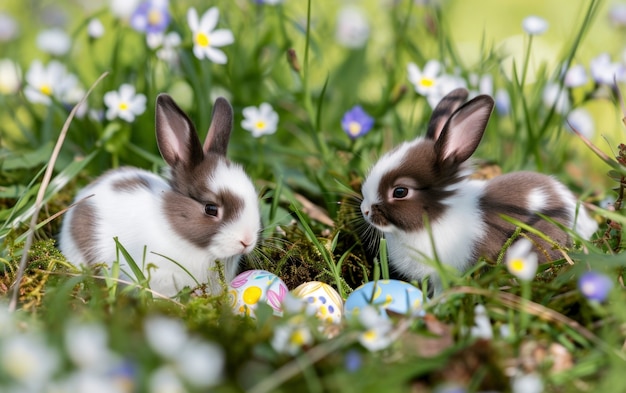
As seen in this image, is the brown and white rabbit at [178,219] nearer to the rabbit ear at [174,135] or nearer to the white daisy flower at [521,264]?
the rabbit ear at [174,135]

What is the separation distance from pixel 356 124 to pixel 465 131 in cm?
108

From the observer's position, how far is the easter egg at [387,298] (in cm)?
325

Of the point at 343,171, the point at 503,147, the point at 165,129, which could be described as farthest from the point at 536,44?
the point at 165,129

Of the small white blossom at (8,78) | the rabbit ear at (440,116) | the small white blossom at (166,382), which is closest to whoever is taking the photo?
the small white blossom at (166,382)

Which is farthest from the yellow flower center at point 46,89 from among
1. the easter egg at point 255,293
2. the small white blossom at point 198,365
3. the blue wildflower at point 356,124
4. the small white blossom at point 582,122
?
the small white blossom at point 582,122

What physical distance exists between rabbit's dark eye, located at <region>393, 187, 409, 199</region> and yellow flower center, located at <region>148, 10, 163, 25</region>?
2.13m

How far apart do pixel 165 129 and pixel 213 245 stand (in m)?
0.67

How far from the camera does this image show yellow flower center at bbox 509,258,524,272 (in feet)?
9.39

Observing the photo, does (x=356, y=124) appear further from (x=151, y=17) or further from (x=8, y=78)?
(x=8, y=78)

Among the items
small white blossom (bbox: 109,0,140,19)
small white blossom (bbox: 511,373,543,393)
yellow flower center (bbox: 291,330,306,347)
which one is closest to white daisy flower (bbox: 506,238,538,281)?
small white blossom (bbox: 511,373,543,393)

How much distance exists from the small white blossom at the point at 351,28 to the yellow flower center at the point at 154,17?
2292 mm

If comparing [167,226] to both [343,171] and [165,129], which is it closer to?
[165,129]

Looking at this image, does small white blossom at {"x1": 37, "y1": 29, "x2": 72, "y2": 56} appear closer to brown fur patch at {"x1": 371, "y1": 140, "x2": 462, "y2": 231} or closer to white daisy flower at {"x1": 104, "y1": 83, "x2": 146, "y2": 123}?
white daisy flower at {"x1": 104, "y1": 83, "x2": 146, "y2": 123}

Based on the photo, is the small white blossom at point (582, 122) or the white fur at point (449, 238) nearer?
the white fur at point (449, 238)
